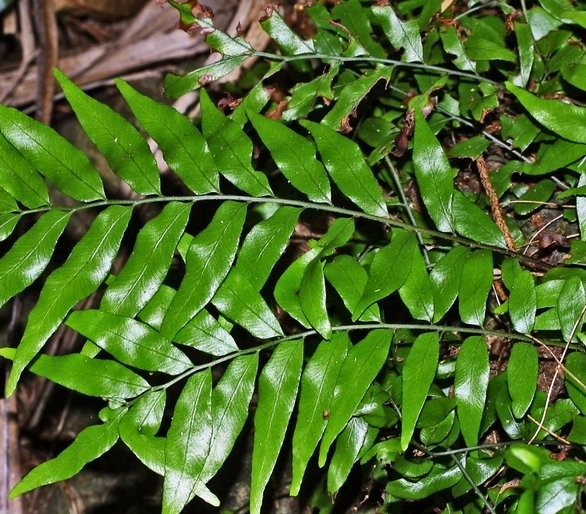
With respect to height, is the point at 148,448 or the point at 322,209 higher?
the point at 322,209

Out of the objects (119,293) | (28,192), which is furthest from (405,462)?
(28,192)

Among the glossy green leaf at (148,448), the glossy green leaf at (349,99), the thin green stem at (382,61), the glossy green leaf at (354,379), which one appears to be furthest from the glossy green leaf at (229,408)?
the thin green stem at (382,61)

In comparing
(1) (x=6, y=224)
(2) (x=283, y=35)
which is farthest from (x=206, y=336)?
(2) (x=283, y=35)

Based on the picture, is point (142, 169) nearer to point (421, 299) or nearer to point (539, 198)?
point (421, 299)

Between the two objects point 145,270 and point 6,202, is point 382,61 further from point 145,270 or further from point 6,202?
point 6,202

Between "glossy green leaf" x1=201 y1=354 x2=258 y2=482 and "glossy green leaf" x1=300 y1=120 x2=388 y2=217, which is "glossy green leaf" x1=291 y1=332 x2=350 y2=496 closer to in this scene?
"glossy green leaf" x1=201 y1=354 x2=258 y2=482
